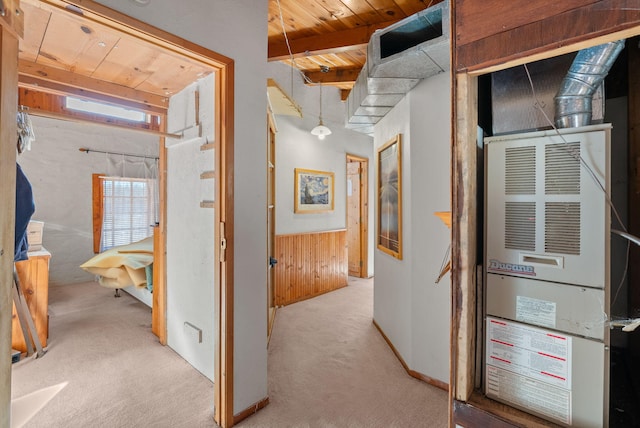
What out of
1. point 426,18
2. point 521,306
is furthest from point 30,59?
point 521,306

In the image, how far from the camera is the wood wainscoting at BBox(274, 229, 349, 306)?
12.8 feet

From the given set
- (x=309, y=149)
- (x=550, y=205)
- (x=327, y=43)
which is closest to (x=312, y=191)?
(x=309, y=149)

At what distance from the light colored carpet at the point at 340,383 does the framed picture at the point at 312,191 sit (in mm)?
1570

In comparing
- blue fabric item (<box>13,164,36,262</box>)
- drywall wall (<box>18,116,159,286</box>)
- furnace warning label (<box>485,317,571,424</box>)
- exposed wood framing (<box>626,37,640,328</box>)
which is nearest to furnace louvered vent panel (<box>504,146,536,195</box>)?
furnace warning label (<box>485,317,571,424</box>)

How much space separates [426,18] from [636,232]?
5.17 feet

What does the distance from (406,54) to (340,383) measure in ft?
7.64

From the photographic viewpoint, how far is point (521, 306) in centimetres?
106

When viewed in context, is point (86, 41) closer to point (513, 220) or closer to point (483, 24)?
point (483, 24)

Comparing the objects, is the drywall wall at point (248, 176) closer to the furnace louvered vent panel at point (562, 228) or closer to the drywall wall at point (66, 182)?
the furnace louvered vent panel at point (562, 228)

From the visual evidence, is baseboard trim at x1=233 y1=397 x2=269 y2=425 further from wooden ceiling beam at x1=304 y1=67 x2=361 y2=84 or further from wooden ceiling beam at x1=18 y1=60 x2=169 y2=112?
wooden ceiling beam at x1=304 y1=67 x2=361 y2=84

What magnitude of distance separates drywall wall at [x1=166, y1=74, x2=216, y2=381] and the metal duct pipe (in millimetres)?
1983

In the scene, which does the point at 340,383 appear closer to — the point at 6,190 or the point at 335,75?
the point at 6,190

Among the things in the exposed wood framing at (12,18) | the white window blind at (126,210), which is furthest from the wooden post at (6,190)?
the white window blind at (126,210)

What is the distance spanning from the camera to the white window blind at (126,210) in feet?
17.9
